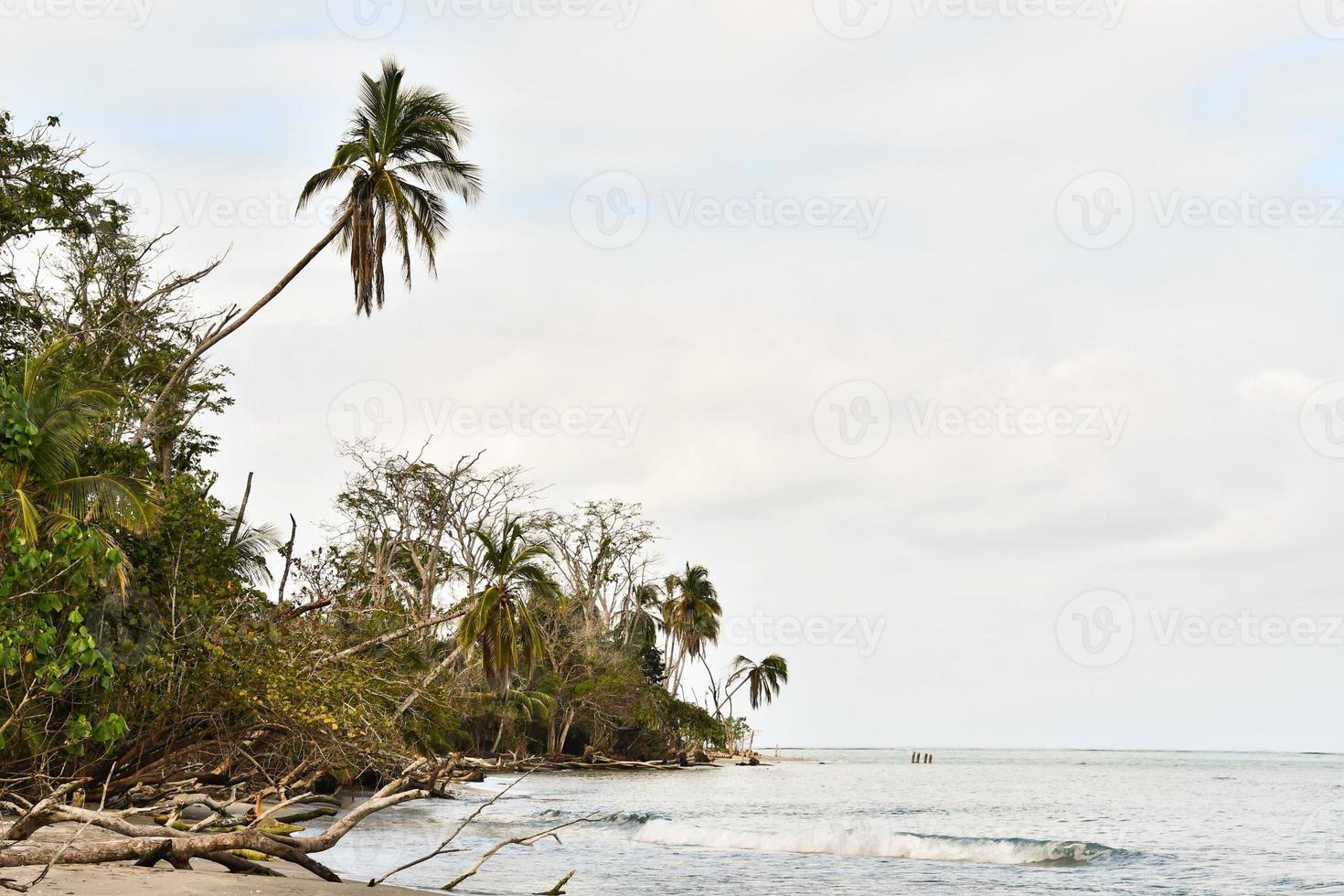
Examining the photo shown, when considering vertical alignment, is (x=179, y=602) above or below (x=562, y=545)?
below

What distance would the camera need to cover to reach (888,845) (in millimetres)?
20953

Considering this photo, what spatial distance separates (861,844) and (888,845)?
1.68 ft

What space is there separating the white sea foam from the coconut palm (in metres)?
12.2

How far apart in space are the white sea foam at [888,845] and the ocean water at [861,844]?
48mm

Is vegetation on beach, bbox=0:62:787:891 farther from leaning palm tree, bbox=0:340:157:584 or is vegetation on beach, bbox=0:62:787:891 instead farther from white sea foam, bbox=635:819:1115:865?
white sea foam, bbox=635:819:1115:865

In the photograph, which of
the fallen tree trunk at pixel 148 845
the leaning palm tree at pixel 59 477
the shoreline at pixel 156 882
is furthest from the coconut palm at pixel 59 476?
the shoreline at pixel 156 882

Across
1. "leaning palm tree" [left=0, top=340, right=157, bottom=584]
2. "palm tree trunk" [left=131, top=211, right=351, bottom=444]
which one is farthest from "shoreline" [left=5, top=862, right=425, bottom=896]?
"palm tree trunk" [left=131, top=211, right=351, bottom=444]

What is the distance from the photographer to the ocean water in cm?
1594

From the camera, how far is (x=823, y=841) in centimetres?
2150

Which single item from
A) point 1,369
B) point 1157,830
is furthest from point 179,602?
point 1157,830

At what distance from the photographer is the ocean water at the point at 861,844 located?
1594 centimetres

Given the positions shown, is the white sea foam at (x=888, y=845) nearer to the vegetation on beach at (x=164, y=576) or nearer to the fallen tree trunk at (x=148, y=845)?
the vegetation on beach at (x=164, y=576)

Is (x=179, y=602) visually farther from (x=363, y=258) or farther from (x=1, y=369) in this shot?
(x=363, y=258)

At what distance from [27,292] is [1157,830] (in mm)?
26396
